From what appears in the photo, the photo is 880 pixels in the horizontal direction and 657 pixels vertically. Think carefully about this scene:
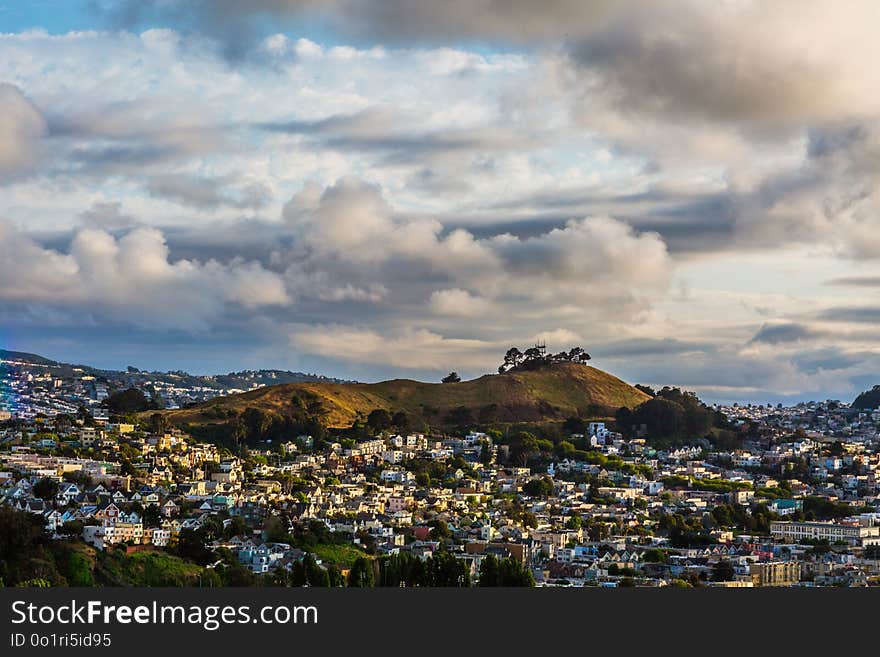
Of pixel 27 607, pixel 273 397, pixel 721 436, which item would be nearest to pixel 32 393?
pixel 273 397

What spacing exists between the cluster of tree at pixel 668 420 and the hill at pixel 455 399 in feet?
22.3

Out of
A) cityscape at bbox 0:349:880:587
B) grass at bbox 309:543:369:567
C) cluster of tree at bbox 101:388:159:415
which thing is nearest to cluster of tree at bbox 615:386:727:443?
cityscape at bbox 0:349:880:587

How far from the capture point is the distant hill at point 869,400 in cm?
16112

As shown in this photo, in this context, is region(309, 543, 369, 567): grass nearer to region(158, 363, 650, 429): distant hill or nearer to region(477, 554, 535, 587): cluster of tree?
region(477, 554, 535, 587): cluster of tree

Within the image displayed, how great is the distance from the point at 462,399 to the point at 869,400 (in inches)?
2251

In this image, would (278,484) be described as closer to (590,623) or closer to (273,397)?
(273,397)

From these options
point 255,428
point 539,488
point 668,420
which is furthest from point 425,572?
point 668,420

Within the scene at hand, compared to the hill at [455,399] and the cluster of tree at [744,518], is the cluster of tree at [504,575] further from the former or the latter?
the hill at [455,399]

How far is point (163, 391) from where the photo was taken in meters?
190

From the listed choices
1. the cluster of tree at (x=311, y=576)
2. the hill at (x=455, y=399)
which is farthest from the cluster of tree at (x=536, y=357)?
the cluster of tree at (x=311, y=576)

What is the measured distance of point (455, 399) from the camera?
430 feet

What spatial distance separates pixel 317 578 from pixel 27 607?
53.7ft

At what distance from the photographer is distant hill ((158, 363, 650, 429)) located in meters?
117

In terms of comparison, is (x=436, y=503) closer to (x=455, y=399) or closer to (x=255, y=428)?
(x=255, y=428)
